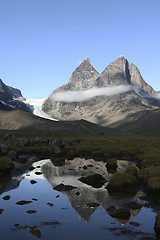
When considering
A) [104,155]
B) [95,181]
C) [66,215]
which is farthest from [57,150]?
[66,215]

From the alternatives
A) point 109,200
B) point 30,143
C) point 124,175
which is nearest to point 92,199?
point 109,200

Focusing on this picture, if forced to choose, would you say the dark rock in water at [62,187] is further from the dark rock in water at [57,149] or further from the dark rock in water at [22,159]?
the dark rock in water at [57,149]

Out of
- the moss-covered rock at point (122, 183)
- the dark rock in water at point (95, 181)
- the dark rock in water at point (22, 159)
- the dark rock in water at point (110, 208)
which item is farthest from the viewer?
the dark rock in water at point (22, 159)

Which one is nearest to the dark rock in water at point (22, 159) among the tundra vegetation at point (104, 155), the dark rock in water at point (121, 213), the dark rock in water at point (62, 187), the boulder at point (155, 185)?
the tundra vegetation at point (104, 155)

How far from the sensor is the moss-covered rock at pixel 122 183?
41.4 meters

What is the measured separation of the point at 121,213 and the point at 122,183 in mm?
11818

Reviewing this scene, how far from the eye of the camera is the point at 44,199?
37.0 metres

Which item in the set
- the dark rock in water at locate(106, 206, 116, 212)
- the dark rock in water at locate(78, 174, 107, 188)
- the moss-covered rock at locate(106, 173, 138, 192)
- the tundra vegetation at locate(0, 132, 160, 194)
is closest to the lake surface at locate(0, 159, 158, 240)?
the dark rock in water at locate(106, 206, 116, 212)

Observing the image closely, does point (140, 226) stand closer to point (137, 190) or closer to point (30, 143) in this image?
point (137, 190)

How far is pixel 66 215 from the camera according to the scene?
30.4 m

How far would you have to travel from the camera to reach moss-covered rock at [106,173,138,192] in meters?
41.4

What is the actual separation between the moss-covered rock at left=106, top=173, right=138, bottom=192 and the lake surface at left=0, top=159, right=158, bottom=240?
165 centimetres

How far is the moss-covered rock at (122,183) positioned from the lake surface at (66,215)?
1.65 m

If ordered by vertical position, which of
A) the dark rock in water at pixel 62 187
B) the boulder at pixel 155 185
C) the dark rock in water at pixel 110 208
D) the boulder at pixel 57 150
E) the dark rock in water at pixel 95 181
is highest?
the boulder at pixel 155 185
